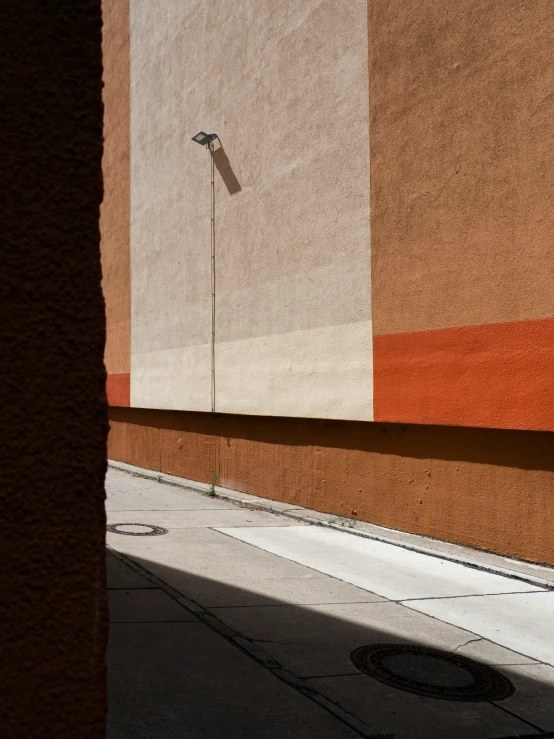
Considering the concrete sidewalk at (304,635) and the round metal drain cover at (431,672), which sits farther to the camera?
the round metal drain cover at (431,672)

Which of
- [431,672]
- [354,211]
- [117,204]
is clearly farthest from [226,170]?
[431,672]

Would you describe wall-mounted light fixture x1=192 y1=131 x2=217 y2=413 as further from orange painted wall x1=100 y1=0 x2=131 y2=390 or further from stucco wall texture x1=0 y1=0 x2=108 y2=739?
stucco wall texture x1=0 y1=0 x2=108 y2=739

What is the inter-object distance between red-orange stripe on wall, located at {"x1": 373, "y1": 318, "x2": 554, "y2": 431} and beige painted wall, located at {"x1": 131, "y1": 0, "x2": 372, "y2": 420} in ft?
1.82

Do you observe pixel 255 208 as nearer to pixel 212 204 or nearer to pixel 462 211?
pixel 212 204

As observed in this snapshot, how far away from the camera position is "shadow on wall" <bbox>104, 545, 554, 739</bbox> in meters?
4.10

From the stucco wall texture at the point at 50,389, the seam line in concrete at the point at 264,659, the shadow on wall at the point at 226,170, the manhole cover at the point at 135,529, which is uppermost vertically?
the shadow on wall at the point at 226,170

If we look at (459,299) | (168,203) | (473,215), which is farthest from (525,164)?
(168,203)

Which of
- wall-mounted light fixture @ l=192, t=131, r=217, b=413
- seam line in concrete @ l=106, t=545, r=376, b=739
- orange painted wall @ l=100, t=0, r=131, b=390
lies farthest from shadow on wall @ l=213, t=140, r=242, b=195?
seam line in concrete @ l=106, t=545, r=376, b=739

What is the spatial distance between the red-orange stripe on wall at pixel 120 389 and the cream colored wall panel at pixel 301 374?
5.08 m

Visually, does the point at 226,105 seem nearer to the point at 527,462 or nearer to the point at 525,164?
the point at 525,164

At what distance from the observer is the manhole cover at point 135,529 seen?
9876 millimetres

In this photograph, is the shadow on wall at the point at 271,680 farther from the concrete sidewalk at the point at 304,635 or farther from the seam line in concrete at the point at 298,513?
the seam line in concrete at the point at 298,513

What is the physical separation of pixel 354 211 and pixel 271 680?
7391 millimetres

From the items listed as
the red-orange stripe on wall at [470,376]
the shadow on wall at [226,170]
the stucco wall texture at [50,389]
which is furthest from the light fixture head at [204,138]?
the stucco wall texture at [50,389]
